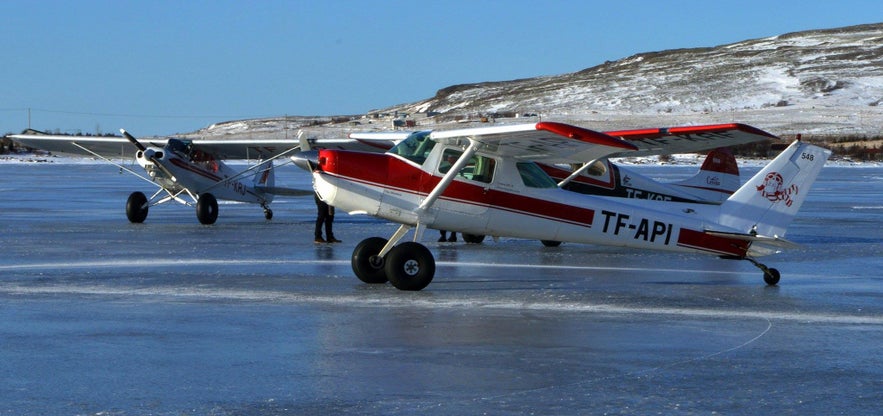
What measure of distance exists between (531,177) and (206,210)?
10909 millimetres

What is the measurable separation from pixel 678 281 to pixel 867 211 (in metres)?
14.6

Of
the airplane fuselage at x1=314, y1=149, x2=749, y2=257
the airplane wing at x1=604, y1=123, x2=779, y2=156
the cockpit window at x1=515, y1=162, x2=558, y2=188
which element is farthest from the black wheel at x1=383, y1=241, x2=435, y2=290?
the airplane wing at x1=604, y1=123, x2=779, y2=156

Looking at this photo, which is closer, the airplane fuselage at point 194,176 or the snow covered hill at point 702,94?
the airplane fuselage at point 194,176

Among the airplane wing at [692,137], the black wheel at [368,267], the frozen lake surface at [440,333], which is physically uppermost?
the airplane wing at [692,137]

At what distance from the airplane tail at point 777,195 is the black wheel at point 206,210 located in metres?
11.7

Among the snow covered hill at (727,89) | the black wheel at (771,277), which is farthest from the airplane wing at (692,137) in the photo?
the snow covered hill at (727,89)

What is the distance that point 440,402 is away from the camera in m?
6.39

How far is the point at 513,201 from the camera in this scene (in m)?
12.1

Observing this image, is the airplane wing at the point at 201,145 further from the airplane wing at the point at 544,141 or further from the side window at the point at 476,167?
the airplane wing at the point at 544,141

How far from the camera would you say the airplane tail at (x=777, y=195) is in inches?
492

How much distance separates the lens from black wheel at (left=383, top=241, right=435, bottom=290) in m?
11.2

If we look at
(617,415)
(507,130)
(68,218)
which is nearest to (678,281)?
(507,130)

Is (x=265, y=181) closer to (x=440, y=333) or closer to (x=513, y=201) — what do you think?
(x=513, y=201)

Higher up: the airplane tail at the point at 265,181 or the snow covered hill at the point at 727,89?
the snow covered hill at the point at 727,89
